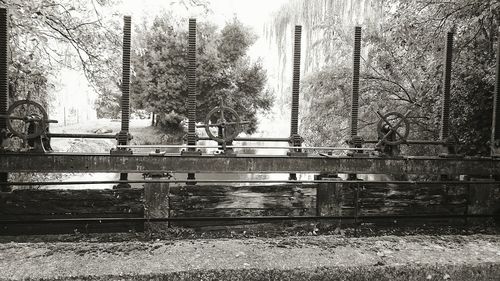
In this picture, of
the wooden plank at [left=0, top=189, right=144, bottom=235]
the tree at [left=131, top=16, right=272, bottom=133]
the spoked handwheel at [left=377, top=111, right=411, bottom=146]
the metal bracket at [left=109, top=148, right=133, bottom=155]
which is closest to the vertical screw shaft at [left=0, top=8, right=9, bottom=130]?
the wooden plank at [left=0, top=189, right=144, bottom=235]

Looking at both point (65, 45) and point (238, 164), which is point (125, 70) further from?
point (65, 45)

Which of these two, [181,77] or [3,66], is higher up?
[181,77]

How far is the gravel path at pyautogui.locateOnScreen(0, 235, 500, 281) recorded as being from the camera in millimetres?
3035

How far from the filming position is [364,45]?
510 inches

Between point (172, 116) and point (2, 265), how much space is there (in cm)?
2483

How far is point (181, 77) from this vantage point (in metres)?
27.2

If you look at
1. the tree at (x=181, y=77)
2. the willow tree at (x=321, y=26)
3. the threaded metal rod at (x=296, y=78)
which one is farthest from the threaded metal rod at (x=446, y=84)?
the tree at (x=181, y=77)

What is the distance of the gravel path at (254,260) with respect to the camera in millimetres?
3035

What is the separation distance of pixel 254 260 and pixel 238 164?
1487mm

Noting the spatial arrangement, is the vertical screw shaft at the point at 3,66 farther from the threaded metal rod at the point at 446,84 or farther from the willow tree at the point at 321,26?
the willow tree at the point at 321,26

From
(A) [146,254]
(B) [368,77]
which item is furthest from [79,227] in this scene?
(B) [368,77]

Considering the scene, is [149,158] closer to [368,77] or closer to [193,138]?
[193,138]

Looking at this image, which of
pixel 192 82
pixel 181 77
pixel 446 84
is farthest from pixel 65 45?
pixel 181 77

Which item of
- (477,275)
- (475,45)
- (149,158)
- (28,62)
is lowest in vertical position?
(477,275)
